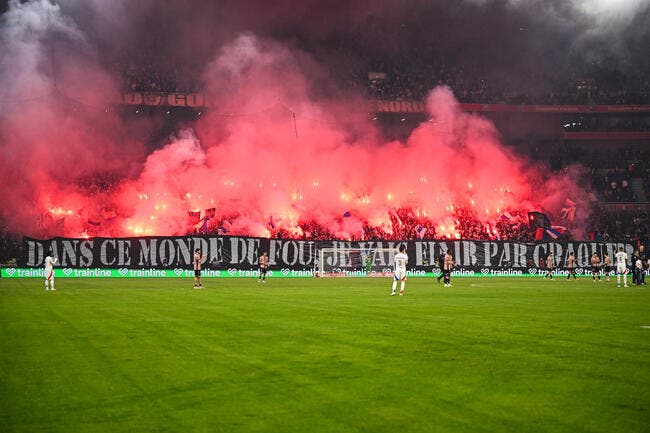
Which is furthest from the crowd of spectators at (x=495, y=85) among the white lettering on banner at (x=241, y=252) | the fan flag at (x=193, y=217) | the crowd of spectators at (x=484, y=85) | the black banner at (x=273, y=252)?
the white lettering on banner at (x=241, y=252)

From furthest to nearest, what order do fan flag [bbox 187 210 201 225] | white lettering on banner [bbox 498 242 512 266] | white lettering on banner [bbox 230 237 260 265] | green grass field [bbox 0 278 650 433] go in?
white lettering on banner [bbox 498 242 512 266] → fan flag [bbox 187 210 201 225] → white lettering on banner [bbox 230 237 260 265] → green grass field [bbox 0 278 650 433]

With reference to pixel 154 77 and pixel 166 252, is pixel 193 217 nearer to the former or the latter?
pixel 166 252

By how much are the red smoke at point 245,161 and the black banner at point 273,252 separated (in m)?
5.09

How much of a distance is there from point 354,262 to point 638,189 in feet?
99.1

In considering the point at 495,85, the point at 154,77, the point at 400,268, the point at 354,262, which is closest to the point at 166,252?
the point at 354,262

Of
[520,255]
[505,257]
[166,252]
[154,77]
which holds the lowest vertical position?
[505,257]

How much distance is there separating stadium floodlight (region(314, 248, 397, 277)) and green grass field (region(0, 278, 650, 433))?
119 ft

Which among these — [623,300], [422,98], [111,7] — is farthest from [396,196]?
[623,300]

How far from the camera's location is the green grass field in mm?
7410

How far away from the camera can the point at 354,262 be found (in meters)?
56.2

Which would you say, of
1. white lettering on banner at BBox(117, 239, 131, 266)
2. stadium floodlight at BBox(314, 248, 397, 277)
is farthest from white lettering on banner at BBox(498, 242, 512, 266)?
white lettering on banner at BBox(117, 239, 131, 266)

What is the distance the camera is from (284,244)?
55.2 meters

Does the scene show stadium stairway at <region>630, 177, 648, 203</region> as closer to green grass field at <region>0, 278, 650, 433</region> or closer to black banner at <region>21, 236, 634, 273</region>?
black banner at <region>21, 236, 634, 273</region>

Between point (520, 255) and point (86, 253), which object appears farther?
point (520, 255)
